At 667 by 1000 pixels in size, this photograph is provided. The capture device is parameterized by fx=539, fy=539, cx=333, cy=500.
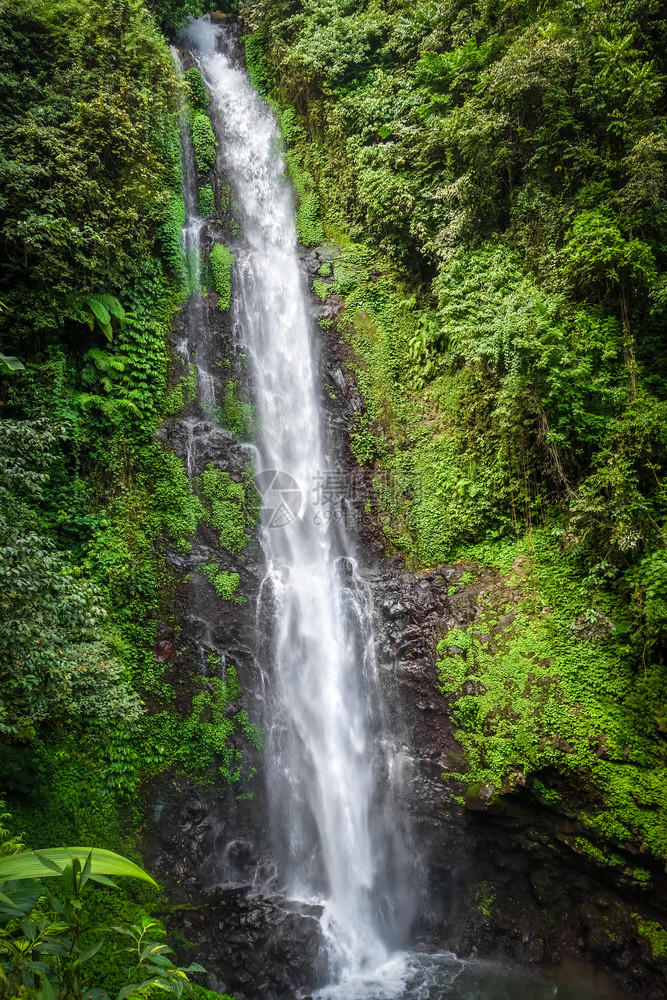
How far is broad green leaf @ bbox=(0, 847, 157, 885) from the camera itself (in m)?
1.87

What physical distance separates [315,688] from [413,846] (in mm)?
2677

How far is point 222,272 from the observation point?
39.1 ft

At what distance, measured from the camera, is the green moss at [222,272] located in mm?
11789

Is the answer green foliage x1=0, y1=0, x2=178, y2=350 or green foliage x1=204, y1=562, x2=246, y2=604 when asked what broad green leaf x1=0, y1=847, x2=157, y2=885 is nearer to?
green foliage x1=204, y1=562, x2=246, y2=604

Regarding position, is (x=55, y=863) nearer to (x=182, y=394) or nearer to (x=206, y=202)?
(x=182, y=394)

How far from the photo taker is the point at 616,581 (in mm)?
7355

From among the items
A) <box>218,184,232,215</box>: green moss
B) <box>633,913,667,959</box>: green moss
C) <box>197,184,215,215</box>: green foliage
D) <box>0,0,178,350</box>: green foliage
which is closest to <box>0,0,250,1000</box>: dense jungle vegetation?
<box>0,0,178,350</box>: green foliage

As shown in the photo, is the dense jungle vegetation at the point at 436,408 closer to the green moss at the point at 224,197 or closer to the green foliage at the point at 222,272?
the green foliage at the point at 222,272

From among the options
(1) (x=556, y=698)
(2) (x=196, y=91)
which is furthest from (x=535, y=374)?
(2) (x=196, y=91)

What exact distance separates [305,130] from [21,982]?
1693 cm

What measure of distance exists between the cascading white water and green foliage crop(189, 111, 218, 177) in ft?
2.03

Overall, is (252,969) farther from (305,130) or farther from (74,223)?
(305,130)

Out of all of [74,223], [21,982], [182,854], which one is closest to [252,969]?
[182,854]

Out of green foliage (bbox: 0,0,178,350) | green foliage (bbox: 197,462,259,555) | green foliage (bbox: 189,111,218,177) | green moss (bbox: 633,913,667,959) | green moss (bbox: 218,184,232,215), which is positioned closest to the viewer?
green moss (bbox: 633,913,667,959)
